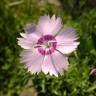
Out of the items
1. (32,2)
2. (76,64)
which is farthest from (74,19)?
(76,64)

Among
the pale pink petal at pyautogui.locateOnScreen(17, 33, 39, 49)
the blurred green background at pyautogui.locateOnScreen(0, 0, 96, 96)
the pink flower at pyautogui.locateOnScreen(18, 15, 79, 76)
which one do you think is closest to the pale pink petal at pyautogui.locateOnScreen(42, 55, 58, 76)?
Result: the pink flower at pyautogui.locateOnScreen(18, 15, 79, 76)

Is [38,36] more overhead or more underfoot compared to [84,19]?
more underfoot

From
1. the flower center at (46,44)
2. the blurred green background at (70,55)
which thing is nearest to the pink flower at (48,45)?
the flower center at (46,44)

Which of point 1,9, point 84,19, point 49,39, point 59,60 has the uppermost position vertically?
point 1,9

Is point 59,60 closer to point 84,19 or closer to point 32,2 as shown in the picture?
point 84,19

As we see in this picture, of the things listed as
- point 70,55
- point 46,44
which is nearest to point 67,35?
point 46,44

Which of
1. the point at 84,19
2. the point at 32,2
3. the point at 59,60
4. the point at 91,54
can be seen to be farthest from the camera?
the point at 32,2

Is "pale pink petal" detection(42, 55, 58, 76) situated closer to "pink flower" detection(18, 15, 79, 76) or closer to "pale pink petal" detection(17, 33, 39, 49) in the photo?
"pink flower" detection(18, 15, 79, 76)

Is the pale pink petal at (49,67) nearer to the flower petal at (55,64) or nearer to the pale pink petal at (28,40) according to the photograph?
the flower petal at (55,64)
